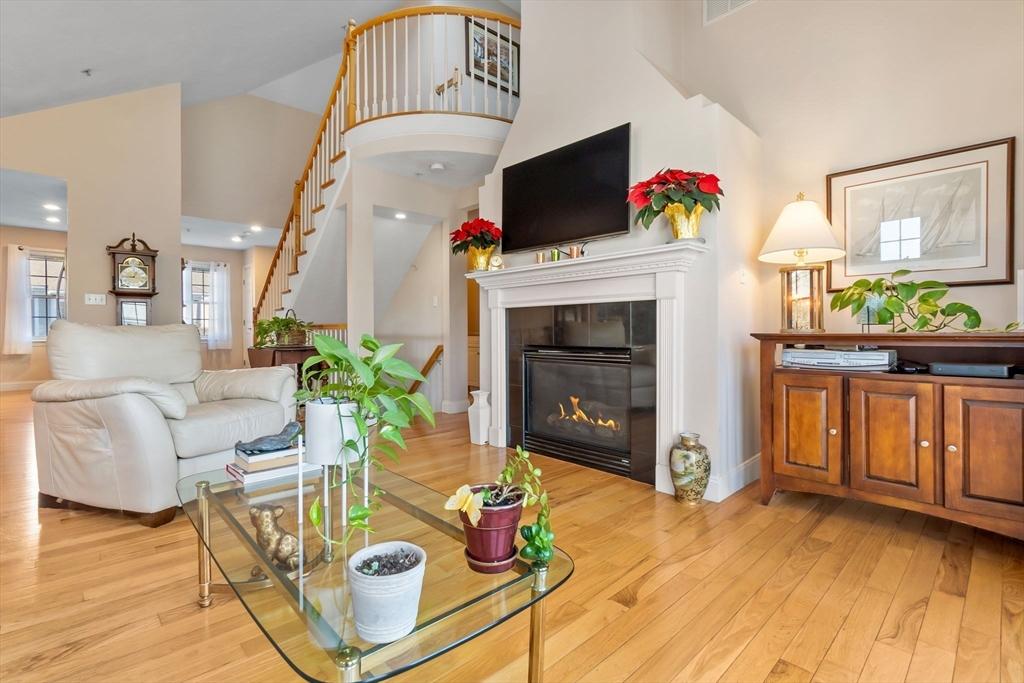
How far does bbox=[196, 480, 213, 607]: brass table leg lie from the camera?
1.39 metres

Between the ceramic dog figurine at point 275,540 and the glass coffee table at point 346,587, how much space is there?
2 centimetres

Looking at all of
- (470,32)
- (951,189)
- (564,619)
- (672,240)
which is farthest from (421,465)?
(470,32)

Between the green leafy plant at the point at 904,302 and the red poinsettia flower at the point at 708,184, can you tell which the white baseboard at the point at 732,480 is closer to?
the green leafy plant at the point at 904,302

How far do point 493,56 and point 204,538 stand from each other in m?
4.92

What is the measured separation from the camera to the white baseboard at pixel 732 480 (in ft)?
8.41

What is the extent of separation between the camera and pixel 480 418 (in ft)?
12.4

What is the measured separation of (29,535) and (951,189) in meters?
4.53

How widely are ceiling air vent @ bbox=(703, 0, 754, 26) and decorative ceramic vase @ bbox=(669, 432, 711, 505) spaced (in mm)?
2766

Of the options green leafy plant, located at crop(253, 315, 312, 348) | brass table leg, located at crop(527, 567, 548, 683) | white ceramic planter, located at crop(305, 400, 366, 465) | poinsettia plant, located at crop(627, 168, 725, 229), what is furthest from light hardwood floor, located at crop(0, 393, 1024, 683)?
green leafy plant, located at crop(253, 315, 312, 348)

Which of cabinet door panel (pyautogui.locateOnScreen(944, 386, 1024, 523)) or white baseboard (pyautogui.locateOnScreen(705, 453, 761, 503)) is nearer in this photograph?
cabinet door panel (pyautogui.locateOnScreen(944, 386, 1024, 523))

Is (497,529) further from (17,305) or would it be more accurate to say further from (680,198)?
(17,305)

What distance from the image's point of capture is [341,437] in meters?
1.10

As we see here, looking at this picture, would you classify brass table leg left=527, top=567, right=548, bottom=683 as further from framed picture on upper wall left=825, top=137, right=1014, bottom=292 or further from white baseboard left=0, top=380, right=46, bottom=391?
white baseboard left=0, top=380, right=46, bottom=391

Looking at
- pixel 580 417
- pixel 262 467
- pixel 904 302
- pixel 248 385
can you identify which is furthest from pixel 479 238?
pixel 904 302
